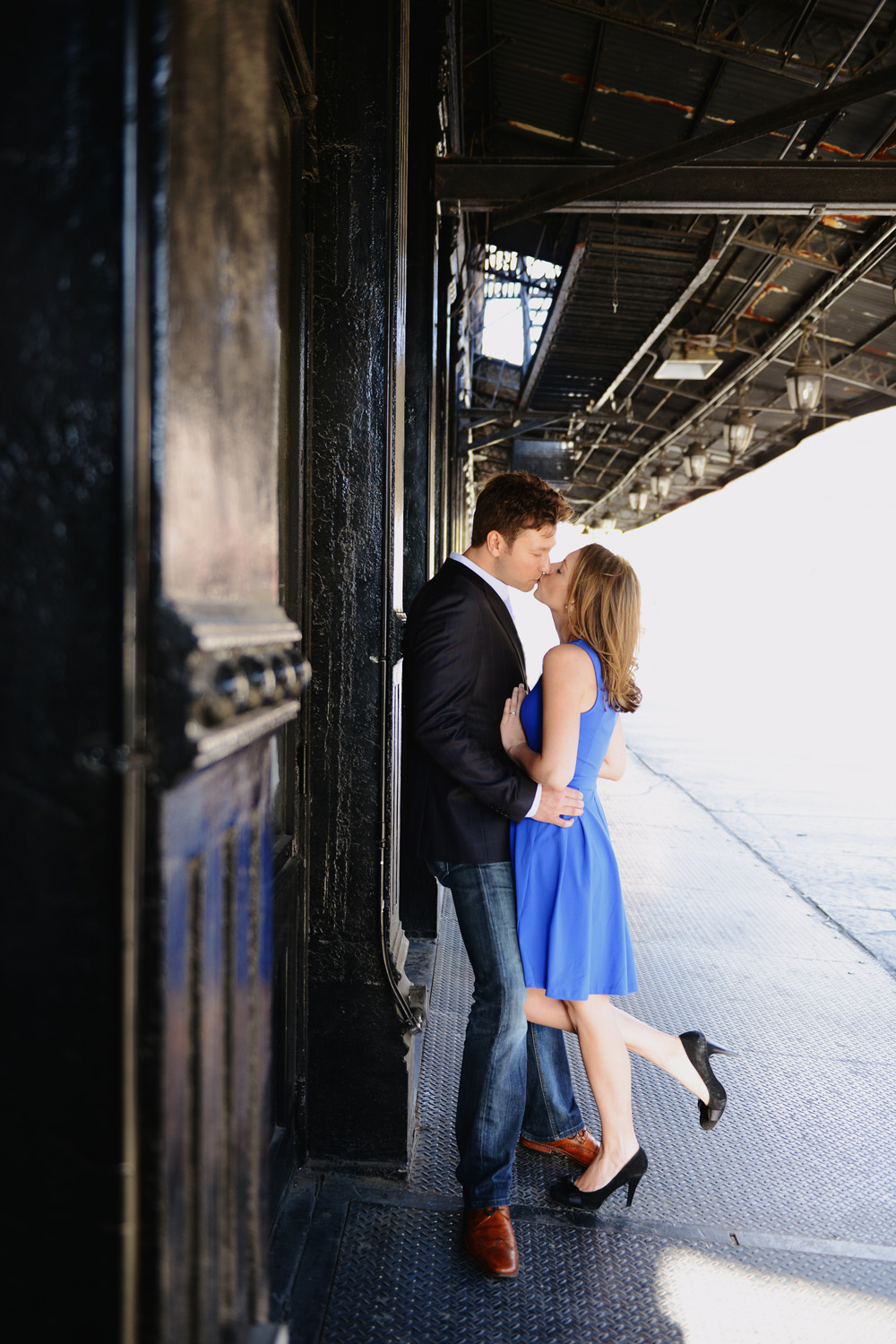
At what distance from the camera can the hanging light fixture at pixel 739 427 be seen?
12.2m

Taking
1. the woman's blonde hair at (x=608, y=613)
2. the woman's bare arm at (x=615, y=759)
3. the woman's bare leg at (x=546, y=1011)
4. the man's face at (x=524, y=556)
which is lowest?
the woman's bare leg at (x=546, y=1011)

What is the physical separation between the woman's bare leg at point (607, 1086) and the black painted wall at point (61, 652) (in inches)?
86.4

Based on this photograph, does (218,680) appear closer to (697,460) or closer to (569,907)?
(569,907)

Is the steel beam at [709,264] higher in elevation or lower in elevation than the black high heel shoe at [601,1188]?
higher

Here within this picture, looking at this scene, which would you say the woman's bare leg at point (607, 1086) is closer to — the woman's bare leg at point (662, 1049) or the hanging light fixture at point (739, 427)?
the woman's bare leg at point (662, 1049)

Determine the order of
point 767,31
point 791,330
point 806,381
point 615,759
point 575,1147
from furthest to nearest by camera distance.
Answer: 1. point 791,330
2. point 806,381
3. point 767,31
4. point 615,759
5. point 575,1147

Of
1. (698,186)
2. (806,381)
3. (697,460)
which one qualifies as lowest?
(698,186)

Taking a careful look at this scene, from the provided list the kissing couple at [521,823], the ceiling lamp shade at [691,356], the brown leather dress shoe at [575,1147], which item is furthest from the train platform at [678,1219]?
the ceiling lamp shade at [691,356]

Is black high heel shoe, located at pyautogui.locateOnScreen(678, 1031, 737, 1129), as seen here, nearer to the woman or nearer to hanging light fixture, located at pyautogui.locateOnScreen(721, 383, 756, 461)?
the woman

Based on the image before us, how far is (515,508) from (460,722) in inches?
27.8

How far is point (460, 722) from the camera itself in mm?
2574

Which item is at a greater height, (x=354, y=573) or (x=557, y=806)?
(x=354, y=573)

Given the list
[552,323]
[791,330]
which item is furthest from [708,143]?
[791,330]

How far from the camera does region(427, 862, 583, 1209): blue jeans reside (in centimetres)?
256
